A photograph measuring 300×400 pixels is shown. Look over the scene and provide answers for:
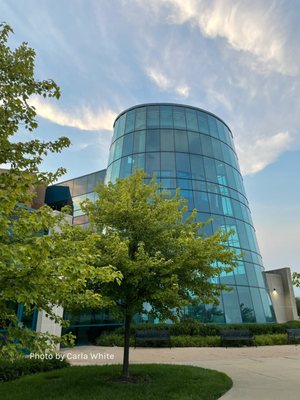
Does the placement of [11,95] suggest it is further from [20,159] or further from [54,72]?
[54,72]

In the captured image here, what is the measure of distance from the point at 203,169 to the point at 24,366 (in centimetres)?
2168

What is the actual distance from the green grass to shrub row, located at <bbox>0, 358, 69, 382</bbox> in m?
0.44

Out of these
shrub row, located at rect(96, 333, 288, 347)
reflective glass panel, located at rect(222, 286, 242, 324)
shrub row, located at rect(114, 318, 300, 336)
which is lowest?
shrub row, located at rect(96, 333, 288, 347)

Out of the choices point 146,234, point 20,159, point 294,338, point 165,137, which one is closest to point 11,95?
point 20,159

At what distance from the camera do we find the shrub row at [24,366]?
371 inches

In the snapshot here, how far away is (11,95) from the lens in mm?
5980

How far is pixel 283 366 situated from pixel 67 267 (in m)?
10.8

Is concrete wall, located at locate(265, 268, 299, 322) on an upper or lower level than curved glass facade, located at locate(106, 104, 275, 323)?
lower

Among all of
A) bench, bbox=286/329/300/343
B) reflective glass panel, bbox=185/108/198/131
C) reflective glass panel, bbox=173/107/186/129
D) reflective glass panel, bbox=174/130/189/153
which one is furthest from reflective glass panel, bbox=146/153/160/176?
bench, bbox=286/329/300/343

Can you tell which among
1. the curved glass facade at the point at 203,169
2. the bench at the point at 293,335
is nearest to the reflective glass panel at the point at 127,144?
the curved glass facade at the point at 203,169

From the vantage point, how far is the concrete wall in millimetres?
28472

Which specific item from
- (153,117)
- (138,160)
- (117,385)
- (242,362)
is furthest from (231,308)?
(153,117)

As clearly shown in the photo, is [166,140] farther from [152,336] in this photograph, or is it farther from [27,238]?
[27,238]

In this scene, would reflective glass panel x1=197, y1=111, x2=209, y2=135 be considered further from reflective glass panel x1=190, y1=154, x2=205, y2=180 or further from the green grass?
the green grass
